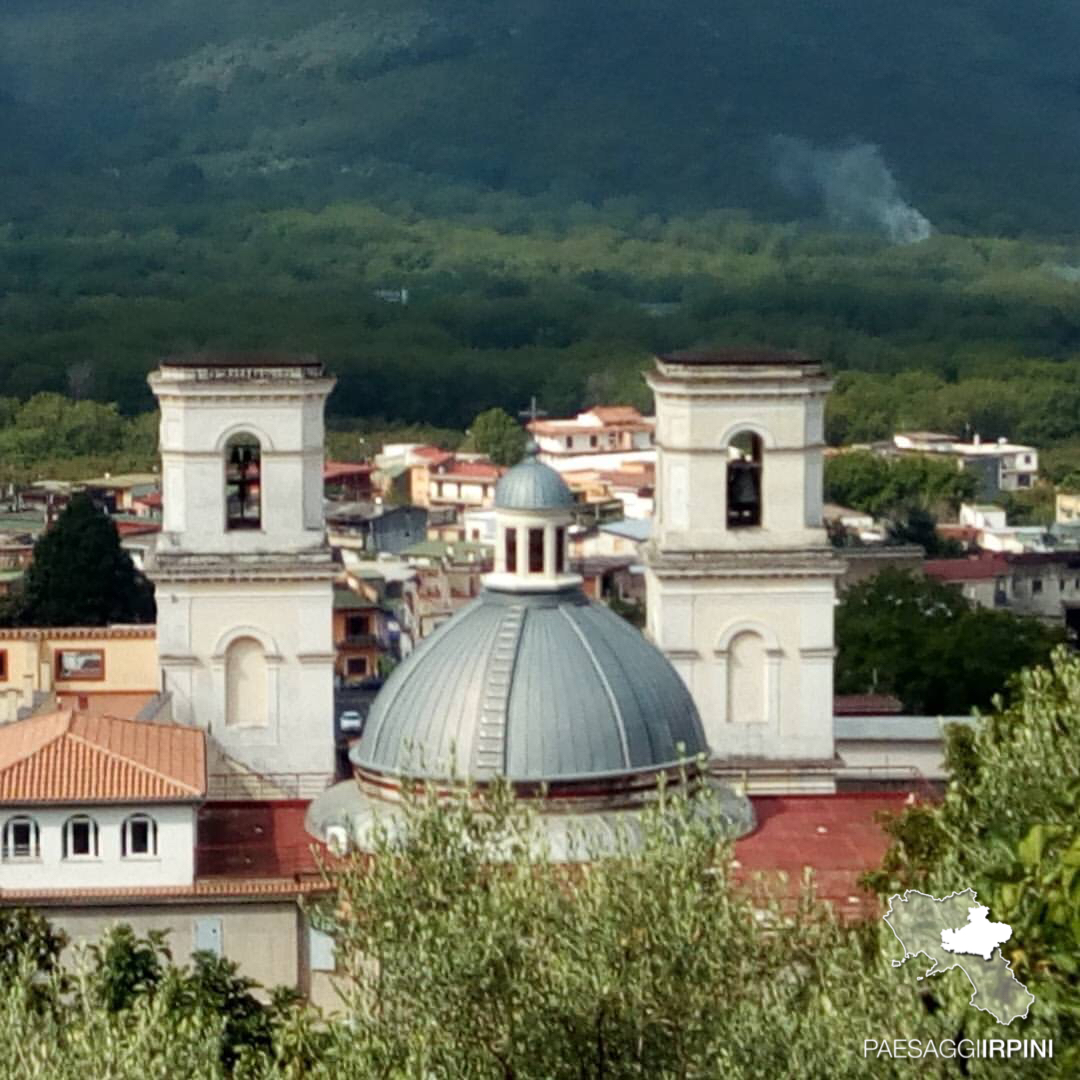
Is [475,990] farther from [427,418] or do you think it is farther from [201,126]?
[201,126]

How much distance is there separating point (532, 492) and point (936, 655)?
53.7ft

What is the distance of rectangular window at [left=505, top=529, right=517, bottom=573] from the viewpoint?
27203 mm

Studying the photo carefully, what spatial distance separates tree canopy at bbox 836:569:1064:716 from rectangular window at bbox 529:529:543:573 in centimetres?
1374

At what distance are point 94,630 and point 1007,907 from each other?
79.3 ft

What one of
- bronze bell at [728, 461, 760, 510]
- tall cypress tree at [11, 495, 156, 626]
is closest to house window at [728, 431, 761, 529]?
bronze bell at [728, 461, 760, 510]

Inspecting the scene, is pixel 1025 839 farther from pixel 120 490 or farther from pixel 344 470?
pixel 344 470

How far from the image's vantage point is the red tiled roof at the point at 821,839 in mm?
25891

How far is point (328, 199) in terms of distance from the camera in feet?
490

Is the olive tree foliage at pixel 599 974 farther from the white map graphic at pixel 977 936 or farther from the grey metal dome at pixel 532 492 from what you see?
the grey metal dome at pixel 532 492

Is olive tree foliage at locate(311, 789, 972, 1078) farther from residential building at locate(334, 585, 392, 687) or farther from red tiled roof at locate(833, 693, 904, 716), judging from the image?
residential building at locate(334, 585, 392, 687)

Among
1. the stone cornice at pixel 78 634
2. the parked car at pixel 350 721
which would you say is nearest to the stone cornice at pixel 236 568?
the stone cornice at pixel 78 634

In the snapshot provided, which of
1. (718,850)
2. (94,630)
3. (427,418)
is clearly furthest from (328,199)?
(718,850)

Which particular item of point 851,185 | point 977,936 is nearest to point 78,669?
point 977,936

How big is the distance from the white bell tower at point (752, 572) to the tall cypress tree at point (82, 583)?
21.0 m
